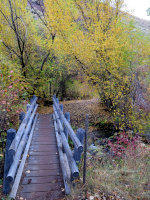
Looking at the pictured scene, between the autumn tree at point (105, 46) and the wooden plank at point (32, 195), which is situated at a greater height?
the autumn tree at point (105, 46)

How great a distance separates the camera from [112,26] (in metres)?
8.69

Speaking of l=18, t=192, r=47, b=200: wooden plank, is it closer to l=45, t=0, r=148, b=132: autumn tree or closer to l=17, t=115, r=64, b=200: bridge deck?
l=17, t=115, r=64, b=200: bridge deck

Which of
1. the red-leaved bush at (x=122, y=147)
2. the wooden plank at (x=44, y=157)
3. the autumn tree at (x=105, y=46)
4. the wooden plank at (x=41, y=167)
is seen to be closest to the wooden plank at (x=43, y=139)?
the wooden plank at (x=44, y=157)

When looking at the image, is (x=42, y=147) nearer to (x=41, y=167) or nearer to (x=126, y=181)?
(x=41, y=167)

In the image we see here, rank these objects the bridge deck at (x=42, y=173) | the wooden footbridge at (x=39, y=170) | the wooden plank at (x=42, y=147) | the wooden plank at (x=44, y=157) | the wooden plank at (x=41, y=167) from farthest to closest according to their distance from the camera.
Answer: the wooden plank at (x=42, y=147)
the wooden plank at (x=44, y=157)
the wooden plank at (x=41, y=167)
the bridge deck at (x=42, y=173)
the wooden footbridge at (x=39, y=170)

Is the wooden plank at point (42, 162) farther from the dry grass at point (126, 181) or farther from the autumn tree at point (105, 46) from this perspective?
the autumn tree at point (105, 46)

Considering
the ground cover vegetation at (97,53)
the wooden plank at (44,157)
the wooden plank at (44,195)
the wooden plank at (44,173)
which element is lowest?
the wooden plank at (44,195)

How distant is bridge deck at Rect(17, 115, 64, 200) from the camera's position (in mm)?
3380

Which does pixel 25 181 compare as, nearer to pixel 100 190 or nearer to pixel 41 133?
pixel 100 190

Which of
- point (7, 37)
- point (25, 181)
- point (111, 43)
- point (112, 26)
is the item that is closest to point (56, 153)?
point (25, 181)

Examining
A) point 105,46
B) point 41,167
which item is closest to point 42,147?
point 41,167

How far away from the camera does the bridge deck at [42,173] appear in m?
3.38

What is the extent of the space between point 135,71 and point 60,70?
6585mm

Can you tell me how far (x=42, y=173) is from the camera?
13.3ft
